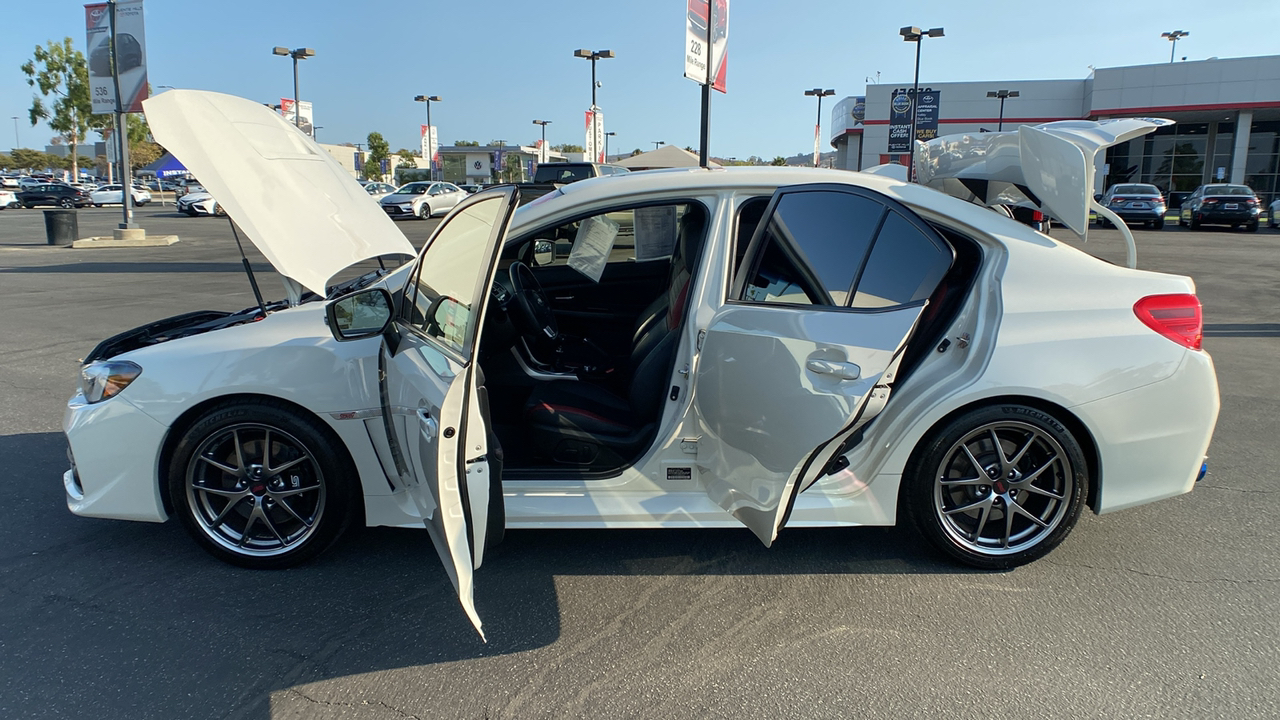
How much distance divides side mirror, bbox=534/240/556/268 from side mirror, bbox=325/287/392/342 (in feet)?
4.45

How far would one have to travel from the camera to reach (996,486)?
342 centimetres

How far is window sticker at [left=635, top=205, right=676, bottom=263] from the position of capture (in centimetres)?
430

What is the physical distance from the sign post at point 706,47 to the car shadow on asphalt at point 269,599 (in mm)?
10227

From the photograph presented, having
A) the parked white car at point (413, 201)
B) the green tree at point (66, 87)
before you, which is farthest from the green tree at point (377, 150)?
the parked white car at point (413, 201)

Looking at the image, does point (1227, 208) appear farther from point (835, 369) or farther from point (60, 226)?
point (60, 226)

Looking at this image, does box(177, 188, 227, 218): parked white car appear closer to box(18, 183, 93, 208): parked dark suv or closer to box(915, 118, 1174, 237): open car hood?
box(18, 183, 93, 208): parked dark suv

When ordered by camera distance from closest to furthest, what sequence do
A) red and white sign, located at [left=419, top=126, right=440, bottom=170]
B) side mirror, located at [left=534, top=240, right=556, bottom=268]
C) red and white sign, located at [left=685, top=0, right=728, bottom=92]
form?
side mirror, located at [left=534, top=240, right=556, bottom=268]
red and white sign, located at [left=685, top=0, right=728, bottom=92]
red and white sign, located at [left=419, top=126, right=440, bottom=170]

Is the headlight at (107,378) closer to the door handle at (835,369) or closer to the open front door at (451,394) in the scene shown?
the open front door at (451,394)

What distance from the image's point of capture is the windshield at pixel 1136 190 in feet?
96.9

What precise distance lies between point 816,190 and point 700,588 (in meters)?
1.71

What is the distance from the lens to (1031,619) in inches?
124

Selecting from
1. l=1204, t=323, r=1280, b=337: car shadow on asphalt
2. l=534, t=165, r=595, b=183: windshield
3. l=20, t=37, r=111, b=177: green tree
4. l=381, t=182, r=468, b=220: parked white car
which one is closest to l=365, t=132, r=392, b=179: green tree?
l=20, t=37, r=111, b=177: green tree

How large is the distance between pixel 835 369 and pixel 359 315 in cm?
201

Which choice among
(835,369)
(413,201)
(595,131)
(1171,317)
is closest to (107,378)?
(835,369)
